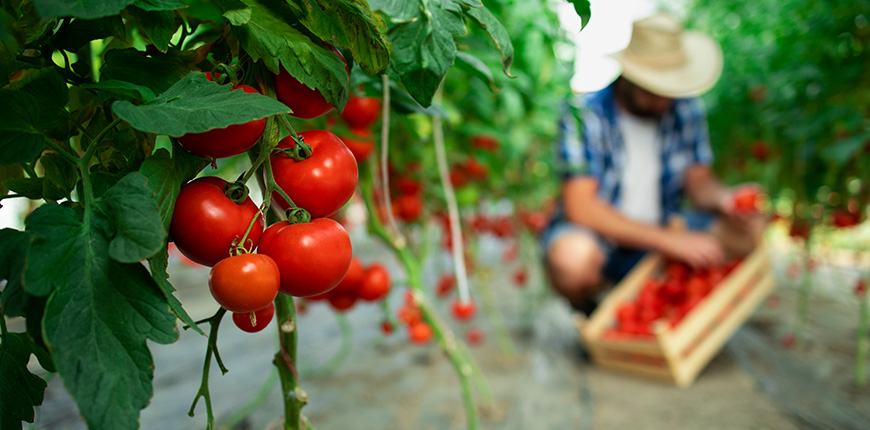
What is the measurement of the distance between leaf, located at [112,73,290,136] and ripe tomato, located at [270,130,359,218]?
66 millimetres

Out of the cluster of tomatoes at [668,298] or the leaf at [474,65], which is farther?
the cluster of tomatoes at [668,298]

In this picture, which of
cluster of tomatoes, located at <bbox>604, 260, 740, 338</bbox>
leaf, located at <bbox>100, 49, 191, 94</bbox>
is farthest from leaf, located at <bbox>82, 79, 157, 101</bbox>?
cluster of tomatoes, located at <bbox>604, 260, 740, 338</bbox>

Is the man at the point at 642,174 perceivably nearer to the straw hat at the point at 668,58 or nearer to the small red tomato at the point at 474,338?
the straw hat at the point at 668,58

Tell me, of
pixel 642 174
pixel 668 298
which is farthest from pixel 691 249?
pixel 642 174

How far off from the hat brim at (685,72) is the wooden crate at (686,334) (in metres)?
0.71

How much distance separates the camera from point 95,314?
0.27m

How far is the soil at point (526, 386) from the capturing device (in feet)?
4.03

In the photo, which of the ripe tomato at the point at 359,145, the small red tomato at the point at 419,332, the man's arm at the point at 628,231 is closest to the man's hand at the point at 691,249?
the man's arm at the point at 628,231

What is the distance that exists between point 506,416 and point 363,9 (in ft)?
4.11

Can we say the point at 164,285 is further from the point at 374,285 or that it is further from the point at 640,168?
the point at 640,168

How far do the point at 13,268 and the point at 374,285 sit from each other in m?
0.79

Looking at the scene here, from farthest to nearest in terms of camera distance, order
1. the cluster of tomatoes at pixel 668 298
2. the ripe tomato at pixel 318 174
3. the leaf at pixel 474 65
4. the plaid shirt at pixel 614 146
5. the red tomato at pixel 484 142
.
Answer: the plaid shirt at pixel 614 146, the cluster of tomatoes at pixel 668 298, the red tomato at pixel 484 142, the leaf at pixel 474 65, the ripe tomato at pixel 318 174

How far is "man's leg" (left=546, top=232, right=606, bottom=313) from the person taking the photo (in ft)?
6.55

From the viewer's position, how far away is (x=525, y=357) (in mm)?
1831
